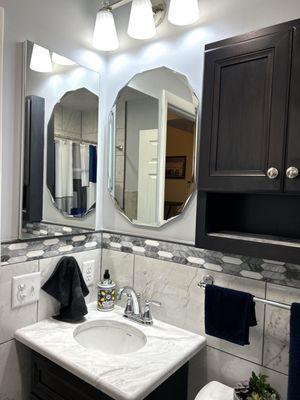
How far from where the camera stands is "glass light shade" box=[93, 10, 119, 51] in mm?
1424

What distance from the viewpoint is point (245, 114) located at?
0.99 m

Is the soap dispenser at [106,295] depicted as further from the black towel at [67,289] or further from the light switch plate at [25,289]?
the light switch plate at [25,289]

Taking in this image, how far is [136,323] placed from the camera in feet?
4.58

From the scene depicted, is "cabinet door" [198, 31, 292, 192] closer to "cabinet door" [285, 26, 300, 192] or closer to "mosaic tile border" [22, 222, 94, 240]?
"cabinet door" [285, 26, 300, 192]

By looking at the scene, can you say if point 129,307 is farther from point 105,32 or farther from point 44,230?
point 105,32

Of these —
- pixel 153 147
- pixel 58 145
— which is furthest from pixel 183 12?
pixel 58 145

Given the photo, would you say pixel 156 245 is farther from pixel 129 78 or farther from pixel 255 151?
pixel 129 78

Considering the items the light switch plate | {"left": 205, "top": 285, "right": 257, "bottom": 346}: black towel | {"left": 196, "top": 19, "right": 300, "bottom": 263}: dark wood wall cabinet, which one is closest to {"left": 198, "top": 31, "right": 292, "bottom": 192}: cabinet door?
{"left": 196, "top": 19, "right": 300, "bottom": 263}: dark wood wall cabinet

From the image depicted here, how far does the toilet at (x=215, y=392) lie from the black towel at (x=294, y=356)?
0.92ft

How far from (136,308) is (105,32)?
52.3 inches

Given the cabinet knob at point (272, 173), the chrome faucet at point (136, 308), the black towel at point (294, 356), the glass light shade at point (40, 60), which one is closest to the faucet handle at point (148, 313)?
the chrome faucet at point (136, 308)

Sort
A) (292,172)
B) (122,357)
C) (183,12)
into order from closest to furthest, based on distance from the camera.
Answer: (292,172), (122,357), (183,12)

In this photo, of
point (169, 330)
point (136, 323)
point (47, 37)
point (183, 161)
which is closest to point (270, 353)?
point (169, 330)

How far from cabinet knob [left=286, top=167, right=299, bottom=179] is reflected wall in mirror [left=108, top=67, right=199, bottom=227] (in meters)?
0.49
